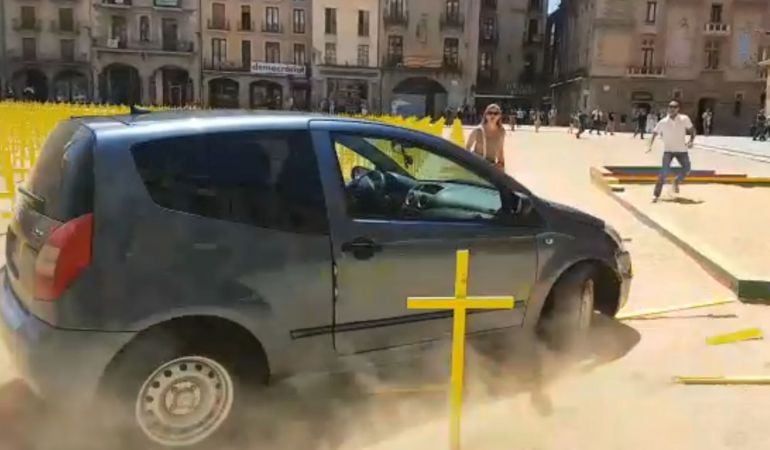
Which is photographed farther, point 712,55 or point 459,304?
point 712,55

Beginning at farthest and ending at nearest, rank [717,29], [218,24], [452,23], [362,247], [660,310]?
[452,23]
[218,24]
[717,29]
[660,310]
[362,247]

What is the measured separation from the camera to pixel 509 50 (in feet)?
234

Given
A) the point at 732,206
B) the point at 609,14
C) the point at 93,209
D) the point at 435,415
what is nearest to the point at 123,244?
the point at 93,209

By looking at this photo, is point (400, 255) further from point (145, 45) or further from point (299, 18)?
point (145, 45)

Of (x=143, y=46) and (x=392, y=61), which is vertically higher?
(x=143, y=46)

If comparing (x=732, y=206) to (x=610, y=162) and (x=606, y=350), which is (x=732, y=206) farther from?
(x=610, y=162)

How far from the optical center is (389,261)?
4.11 m

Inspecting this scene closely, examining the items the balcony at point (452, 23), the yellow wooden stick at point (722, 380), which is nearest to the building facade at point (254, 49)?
the balcony at point (452, 23)

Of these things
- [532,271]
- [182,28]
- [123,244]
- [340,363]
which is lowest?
[340,363]

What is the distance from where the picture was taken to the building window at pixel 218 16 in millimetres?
62469

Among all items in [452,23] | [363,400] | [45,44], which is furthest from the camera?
[452,23]

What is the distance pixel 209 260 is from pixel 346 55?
61.2 metres

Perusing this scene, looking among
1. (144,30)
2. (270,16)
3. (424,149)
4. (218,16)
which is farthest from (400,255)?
(144,30)

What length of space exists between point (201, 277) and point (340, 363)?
0.92 m
